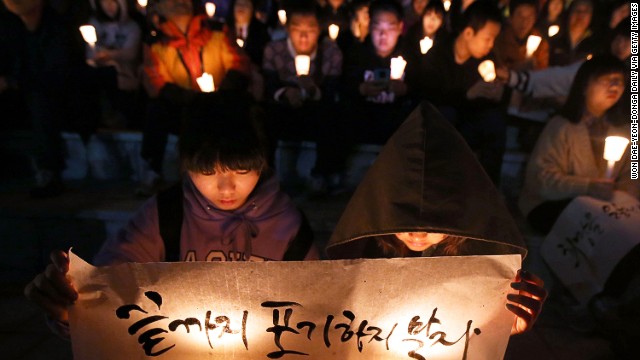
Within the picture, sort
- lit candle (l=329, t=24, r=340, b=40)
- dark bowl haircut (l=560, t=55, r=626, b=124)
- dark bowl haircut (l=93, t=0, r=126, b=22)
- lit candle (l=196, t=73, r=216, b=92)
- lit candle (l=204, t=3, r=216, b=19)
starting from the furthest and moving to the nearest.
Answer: lit candle (l=204, t=3, r=216, b=19) < lit candle (l=329, t=24, r=340, b=40) < dark bowl haircut (l=93, t=0, r=126, b=22) < dark bowl haircut (l=560, t=55, r=626, b=124) < lit candle (l=196, t=73, r=216, b=92)

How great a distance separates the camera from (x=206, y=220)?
1770mm

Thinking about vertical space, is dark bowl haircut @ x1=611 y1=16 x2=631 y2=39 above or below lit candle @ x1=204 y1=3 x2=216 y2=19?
below

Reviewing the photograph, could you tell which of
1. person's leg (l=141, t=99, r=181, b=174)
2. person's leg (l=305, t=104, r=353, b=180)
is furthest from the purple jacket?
person's leg (l=141, t=99, r=181, b=174)

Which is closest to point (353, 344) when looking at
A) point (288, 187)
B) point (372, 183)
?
point (372, 183)

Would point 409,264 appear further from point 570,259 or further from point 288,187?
point 288,187

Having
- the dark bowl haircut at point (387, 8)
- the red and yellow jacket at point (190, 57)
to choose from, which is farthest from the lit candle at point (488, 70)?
the red and yellow jacket at point (190, 57)

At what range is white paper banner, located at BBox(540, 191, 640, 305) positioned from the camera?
9.08 feet

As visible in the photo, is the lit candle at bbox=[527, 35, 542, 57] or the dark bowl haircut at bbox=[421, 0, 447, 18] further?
the dark bowl haircut at bbox=[421, 0, 447, 18]

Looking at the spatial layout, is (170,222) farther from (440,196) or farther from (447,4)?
(447,4)

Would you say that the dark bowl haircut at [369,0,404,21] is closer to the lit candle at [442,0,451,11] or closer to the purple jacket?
the lit candle at [442,0,451,11]

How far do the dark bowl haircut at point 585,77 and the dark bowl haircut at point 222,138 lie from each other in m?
2.95

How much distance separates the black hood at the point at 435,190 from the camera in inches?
48.4

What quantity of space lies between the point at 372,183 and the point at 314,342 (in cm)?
55

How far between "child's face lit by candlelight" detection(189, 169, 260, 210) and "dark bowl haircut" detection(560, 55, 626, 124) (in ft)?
9.87
